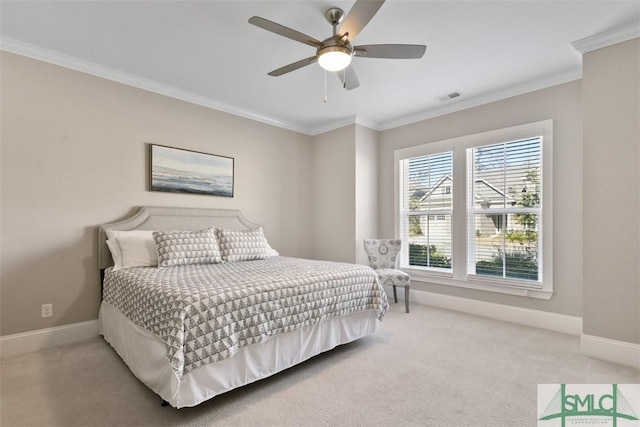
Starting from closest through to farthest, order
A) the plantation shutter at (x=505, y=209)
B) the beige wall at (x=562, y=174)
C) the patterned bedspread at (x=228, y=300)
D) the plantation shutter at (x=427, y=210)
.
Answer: the patterned bedspread at (x=228, y=300) < the beige wall at (x=562, y=174) < the plantation shutter at (x=505, y=209) < the plantation shutter at (x=427, y=210)

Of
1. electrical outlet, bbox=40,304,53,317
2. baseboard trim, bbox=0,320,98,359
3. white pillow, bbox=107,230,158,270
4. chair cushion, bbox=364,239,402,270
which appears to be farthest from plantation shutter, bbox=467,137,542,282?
electrical outlet, bbox=40,304,53,317

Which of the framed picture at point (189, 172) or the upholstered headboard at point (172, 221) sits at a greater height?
the framed picture at point (189, 172)

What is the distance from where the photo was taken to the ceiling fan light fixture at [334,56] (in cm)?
215

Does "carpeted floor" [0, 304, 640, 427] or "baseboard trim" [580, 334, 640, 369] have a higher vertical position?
"baseboard trim" [580, 334, 640, 369]

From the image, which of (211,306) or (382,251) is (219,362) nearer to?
(211,306)

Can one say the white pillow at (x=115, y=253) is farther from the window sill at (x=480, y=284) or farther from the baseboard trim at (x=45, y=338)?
the window sill at (x=480, y=284)

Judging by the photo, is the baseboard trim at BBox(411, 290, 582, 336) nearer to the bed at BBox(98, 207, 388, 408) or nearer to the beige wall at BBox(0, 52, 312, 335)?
the bed at BBox(98, 207, 388, 408)

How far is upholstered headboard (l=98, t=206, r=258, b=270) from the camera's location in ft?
10.3

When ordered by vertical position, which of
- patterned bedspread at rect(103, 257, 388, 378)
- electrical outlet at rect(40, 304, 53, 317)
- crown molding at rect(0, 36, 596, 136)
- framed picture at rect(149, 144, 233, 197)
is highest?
crown molding at rect(0, 36, 596, 136)

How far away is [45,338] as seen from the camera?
2855 millimetres

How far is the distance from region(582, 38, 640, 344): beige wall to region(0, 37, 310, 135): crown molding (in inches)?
146

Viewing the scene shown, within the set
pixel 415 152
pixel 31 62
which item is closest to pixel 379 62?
pixel 415 152

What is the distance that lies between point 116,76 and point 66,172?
1.10m

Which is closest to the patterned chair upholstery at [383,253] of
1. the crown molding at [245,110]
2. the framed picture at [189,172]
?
the crown molding at [245,110]
